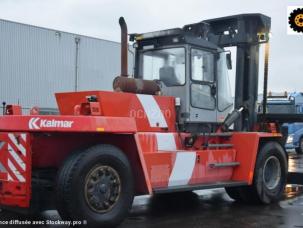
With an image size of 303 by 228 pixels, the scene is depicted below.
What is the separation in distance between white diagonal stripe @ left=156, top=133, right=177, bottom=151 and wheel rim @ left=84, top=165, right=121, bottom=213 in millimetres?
1224

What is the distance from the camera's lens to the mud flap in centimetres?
636

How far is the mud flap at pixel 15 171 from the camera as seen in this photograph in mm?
6359

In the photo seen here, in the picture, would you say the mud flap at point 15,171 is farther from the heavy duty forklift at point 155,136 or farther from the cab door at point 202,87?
the cab door at point 202,87

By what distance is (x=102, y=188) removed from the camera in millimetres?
6652

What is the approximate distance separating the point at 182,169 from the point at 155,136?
0.64 m

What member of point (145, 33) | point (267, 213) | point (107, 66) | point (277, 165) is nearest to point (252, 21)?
point (145, 33)

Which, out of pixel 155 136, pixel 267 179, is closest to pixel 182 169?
pixel 155 136

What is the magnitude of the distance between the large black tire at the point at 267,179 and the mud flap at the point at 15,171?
13.8 ft

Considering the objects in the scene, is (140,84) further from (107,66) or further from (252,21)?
(107,66)

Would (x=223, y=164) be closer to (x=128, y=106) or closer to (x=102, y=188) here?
(x=128, y=106)

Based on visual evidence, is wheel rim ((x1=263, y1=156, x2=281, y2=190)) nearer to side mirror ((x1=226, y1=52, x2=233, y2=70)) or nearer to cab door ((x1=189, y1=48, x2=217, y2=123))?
cab door ((x1=189, y1=48, x2=217, y2=123))

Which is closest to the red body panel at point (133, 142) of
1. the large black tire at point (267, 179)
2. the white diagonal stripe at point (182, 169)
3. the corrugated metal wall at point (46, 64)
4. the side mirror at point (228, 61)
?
the white diagonal stripe at point (182, 169)

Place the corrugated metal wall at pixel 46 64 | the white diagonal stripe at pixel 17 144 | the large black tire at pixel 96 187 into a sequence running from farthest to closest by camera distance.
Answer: the corrugated metal wall at pixel 46 64 → the white diagonal stripe at pixel 17 144 → the large black tire at pixel 96 187

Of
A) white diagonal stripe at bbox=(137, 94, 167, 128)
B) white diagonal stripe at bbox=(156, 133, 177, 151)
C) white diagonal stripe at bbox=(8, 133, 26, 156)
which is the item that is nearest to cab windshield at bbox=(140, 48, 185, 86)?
white diagonal stripe at bbox=(137, 94, 167, 128)
